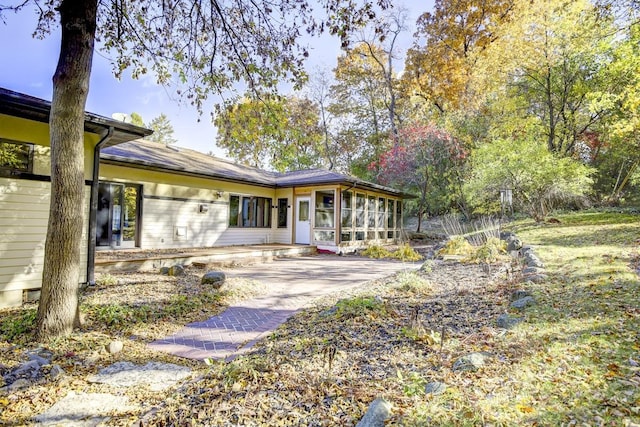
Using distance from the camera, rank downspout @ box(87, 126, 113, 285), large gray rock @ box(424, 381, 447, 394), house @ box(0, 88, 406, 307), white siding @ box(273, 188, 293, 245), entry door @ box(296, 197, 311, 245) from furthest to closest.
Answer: white siding @ box(273, 188, 293, 245) < entry door @ box(296, 197, 311, 245) < downspout @ box(87, 126, 113, 285) < house @ box(0, 88, 406, 307) < large gray rock @ box(424, 381, 447, 394)

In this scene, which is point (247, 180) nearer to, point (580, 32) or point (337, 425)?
point (337, 425)

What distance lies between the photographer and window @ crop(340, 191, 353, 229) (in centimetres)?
1339

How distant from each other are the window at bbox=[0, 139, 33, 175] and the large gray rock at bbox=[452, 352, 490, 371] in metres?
6.63

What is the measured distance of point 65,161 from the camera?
379 centimetres

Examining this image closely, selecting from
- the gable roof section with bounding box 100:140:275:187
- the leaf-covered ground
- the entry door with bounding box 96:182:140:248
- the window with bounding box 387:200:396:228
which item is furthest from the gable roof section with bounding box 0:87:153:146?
the window with bounding box 387:200:396:228

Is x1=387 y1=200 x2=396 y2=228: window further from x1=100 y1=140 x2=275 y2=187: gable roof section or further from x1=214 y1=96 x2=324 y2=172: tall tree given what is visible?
x1=214 y1=96 x2=324 y2=172: tall tree

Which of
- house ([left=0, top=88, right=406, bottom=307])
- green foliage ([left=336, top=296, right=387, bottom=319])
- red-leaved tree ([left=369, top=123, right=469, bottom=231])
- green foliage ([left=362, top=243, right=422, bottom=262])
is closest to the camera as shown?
green foliage ([left=336, top=296, right=387, bottom=319])

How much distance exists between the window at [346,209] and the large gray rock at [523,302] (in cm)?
931

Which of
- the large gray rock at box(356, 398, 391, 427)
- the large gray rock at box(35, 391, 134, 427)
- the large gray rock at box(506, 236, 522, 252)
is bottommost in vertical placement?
the large gray rock at box(35, 391, 134, 427)

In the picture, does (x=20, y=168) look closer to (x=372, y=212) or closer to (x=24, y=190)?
(x=24, y=190)

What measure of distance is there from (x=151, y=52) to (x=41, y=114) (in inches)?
79.1

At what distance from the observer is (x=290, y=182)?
13.9 meters

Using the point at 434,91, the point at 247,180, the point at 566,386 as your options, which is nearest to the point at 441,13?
the point at 434,91

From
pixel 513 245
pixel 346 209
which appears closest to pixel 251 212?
pixel 346 209
